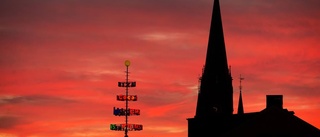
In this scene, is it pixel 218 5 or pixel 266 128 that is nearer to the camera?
pixel 266 128

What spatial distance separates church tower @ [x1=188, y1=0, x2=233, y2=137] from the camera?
133625 millimetres

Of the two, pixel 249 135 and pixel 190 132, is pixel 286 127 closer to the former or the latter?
pixel 249 135

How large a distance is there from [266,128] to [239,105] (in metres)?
52.3

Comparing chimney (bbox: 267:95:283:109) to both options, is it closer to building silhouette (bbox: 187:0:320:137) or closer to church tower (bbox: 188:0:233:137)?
building silhouette (bbox: 187:0:320:137)

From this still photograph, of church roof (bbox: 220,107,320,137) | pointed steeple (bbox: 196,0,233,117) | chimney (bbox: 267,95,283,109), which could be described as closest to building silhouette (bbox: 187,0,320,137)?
pointed steeple (bbox: 196,0,233,117)

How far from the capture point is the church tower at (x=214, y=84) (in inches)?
5261

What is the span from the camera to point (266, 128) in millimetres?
94125

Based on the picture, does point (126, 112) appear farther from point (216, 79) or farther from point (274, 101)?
point (274, 101)

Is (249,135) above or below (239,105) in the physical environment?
below

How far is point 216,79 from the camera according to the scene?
13738 cm

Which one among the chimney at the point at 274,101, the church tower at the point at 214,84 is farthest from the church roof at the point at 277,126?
the church tower at the point at 214,84

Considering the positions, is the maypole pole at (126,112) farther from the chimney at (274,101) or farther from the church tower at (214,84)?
the chimney at (274,101)

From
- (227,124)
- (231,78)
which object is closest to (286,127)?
(227,124)

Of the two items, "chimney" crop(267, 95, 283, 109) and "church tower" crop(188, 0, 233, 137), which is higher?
"church tower" crop(188, 0, 233, 137)
